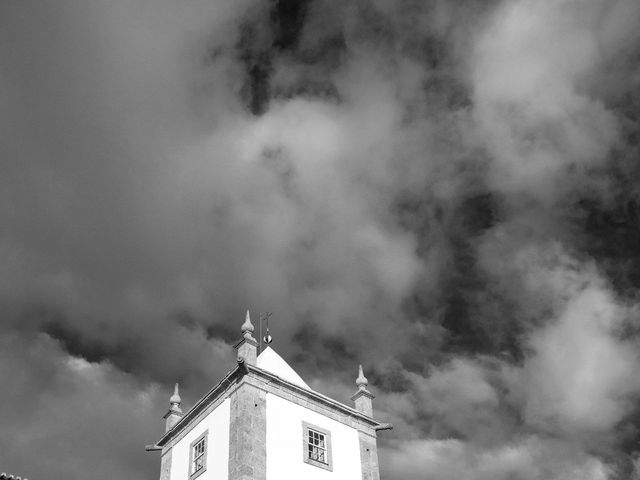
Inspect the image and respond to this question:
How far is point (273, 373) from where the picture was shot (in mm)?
25047

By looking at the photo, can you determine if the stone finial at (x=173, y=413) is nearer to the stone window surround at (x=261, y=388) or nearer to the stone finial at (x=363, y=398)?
the stone window surround at (x=261, y=388)

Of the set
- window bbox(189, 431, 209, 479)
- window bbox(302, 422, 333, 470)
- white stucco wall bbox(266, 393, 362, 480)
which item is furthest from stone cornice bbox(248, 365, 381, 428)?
window bbox(189, 431, 209, 479)

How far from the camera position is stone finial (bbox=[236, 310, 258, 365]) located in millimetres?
24642

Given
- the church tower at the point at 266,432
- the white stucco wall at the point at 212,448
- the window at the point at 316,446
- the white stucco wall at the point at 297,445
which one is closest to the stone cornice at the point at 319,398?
the church tower at the point at 266,432

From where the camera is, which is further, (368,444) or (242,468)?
(368,444)

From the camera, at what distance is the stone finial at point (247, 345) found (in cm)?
2464

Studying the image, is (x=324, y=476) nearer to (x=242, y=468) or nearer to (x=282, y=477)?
(x=282, y=477)

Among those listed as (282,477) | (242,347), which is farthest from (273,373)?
(282,477)

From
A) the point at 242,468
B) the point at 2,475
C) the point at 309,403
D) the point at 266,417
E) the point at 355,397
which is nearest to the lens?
the point at 2,475

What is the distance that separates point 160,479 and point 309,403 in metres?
7.00

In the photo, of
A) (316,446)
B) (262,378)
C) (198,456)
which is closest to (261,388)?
(262,378)

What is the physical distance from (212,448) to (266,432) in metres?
2.27

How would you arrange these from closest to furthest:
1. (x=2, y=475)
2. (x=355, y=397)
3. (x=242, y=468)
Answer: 1. (x=2, y=475)
2. (x=242, y=468)
3. (x=355, y=397)

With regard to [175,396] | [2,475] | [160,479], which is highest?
[175,396]
